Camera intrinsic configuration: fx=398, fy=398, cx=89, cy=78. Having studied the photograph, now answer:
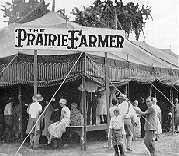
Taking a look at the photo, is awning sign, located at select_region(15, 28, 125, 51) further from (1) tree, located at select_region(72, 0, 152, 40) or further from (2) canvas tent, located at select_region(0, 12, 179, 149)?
(1) tree, located at select_region(72, 0, 152, 40)

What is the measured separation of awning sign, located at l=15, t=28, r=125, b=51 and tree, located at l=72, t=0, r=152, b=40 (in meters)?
19.5

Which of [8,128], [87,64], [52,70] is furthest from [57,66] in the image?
[8,128]

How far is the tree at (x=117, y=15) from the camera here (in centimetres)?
3216

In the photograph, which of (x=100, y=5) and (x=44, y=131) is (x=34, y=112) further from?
(x=100, y=5)


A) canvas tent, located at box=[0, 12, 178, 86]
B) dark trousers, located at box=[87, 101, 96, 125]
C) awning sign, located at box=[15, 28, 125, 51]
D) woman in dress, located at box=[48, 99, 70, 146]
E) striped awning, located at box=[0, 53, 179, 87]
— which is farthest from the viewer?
dark trousers, located at box=[87, 101, 96, 125]

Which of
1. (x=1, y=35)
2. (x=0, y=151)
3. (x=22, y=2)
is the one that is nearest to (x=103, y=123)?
(x=0, y=151)

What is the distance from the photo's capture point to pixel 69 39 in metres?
11.8

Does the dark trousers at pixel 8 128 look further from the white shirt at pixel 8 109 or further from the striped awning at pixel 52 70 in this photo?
the striped awning at pixel 52 70

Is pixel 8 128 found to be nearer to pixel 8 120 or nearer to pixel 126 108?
pixel 8 120

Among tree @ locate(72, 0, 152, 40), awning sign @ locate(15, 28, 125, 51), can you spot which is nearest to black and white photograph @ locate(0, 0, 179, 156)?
awning sign @ locate(15, 28, 125, 51)

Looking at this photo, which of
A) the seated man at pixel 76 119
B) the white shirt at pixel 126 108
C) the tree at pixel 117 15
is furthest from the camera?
the tree at pixel 117 15

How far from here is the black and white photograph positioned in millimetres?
11477

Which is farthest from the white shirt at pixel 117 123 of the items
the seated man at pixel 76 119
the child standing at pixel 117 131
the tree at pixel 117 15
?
the tree at pixel 117 15

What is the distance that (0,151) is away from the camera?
11.7m
